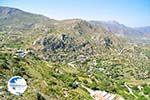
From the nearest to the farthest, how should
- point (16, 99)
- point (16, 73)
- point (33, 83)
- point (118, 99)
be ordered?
1. point (16, 99)
2. point (33, 83)
3. point (16, 73)
4. point (118, 99)

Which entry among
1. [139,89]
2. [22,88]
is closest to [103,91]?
[139,89]

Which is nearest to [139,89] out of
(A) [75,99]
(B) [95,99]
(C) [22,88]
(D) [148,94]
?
(D) [148,94]

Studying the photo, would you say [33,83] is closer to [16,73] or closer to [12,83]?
[16,73]

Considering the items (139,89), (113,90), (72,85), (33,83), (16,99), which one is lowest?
(139,89)

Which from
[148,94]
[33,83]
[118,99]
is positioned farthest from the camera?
[148,94]

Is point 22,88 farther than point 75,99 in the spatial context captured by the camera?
No

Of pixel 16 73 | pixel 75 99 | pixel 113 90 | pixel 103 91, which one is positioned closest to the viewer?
pixel 16 73

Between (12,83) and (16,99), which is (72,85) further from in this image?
(12,83)

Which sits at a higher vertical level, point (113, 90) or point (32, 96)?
point (32, 96)

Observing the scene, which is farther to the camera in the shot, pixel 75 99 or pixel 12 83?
pixel 75 99
